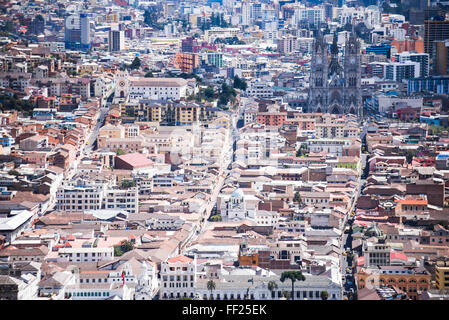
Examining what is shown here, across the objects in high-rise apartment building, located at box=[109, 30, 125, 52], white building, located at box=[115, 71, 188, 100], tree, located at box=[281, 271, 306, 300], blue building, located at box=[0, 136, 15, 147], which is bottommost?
tree, located at box=[281, 271, 306, 300]

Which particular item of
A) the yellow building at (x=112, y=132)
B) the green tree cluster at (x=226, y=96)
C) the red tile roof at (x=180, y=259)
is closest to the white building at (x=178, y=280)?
the red tile roof at (x=180, y=259)

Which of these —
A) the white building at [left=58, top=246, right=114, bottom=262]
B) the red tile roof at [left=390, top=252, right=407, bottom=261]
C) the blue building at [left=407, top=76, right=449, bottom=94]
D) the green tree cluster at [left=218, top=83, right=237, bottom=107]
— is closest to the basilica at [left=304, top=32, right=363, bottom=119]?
the green tree cluster at [left=218, top=83, right=237, bottom=107]

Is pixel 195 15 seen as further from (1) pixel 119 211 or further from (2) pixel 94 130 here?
(1) pixel 119 211

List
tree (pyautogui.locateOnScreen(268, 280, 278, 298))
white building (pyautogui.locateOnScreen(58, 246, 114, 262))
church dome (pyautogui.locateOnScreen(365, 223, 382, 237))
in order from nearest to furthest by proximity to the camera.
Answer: tree (pyautogui.locateOnScreen(268, 280, 278, 298)) < white building (pyautogui.locateOnScreen(58, 246, 114, 262)) < church dome (pyautogui.locateOnScreen(365, 223, 382, 237))

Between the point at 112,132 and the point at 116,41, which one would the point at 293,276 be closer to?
the point at 112,132

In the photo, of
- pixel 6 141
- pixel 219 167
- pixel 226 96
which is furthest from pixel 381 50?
pixel 6 141

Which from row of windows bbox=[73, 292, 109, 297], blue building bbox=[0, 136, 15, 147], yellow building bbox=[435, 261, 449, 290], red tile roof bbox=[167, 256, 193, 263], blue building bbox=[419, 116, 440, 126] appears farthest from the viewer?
blue building bbox=[419, 116, 440, 126]

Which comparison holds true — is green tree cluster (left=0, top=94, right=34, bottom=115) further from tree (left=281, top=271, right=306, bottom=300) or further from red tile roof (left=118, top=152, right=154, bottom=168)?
tree (left=281, top=271, right=306, bottom=300)

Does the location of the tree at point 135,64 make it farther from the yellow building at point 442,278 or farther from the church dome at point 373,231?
the yellow building at point 442,278
